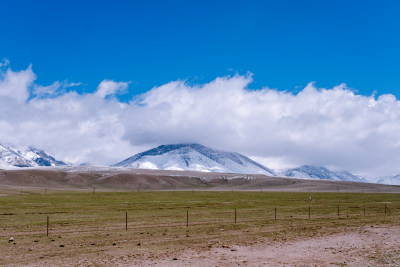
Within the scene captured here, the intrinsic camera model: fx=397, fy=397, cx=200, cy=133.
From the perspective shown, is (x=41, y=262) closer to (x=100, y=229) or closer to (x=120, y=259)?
(x=120, y=259)

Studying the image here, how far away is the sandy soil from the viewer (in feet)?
82.5

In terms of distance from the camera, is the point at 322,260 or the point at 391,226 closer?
the point at 322,260

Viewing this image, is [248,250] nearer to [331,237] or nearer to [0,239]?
[331,237]

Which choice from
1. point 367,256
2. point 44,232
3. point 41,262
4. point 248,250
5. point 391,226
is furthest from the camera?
point 391,226

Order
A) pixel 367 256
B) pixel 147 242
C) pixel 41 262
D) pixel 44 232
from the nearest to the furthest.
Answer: pixel 41 262 < pixel 367 256 < pixel 147 242 < pixel 44 232

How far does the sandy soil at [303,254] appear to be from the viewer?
2516 cm

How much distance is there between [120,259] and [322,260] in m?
13.3

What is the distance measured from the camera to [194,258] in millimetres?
26500

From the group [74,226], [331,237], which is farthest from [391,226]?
[74,226]

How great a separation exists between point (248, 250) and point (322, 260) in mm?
5761

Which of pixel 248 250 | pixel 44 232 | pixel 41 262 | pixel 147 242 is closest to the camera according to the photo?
pixel 41 262

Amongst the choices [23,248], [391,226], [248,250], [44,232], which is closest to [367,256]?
[248,250]

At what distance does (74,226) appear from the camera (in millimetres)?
44438

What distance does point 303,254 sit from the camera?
92.6 feet
